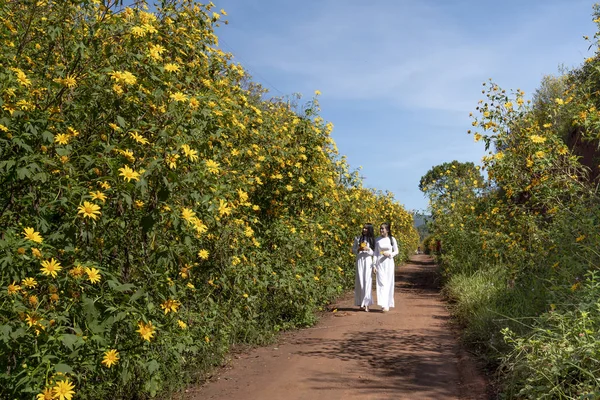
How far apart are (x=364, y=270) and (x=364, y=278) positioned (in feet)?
0.46

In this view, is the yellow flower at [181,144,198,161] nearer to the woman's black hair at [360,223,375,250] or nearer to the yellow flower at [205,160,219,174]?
the yellow flower at [205,160,219,174]

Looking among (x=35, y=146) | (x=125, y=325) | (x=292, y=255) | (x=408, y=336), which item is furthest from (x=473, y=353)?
(x=35, y=146)

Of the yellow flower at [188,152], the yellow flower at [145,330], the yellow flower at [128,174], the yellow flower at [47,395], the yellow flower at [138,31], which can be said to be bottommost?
the yellow flower at [47,395]

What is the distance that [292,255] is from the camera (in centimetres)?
784

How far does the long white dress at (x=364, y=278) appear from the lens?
32.9ft

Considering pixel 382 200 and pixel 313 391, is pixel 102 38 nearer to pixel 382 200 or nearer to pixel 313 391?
pixel 313 391

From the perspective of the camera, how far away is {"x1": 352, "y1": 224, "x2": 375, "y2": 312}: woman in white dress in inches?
396

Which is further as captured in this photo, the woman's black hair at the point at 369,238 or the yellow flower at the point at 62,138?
the woman's black hair at the point at 369,238

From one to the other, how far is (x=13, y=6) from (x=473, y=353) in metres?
5.54

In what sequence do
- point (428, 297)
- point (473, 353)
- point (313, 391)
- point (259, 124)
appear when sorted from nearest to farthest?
1. point (313, 391)
2. point (473, 353)
3. point (259, 124)
4. point (428, 297)

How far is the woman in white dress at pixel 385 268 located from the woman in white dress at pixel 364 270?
145 millimetres

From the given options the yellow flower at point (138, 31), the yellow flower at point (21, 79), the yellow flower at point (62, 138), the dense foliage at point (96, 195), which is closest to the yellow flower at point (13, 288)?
the dense foliage at point (96, 195)

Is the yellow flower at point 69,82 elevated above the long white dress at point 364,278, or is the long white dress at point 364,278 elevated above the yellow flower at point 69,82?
the yellow flower at point 69,82

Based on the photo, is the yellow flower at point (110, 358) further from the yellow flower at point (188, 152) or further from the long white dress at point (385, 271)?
the long white dress at point (385, 271)
